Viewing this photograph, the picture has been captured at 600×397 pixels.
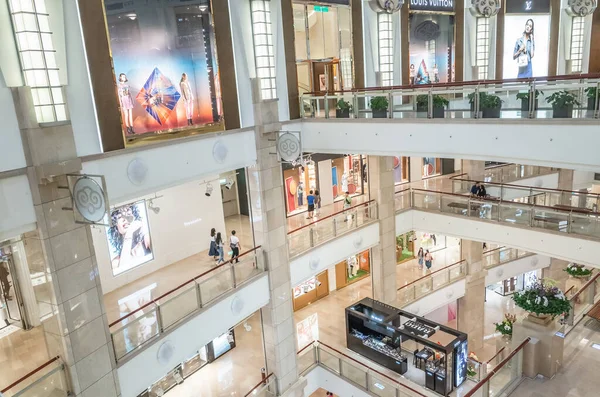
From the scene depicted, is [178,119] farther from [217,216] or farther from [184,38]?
[217,216]

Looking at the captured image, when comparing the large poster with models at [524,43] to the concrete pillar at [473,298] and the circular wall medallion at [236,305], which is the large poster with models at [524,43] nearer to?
the concrete pillar at [473,298]

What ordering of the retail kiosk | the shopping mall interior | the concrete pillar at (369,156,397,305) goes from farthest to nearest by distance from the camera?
the concrete pillar at (369,156,397,305) → the retail kiosk → the shopping mall interior

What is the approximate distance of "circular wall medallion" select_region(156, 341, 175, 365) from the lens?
922cm

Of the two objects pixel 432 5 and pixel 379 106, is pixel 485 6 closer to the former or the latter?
pixel 432 5

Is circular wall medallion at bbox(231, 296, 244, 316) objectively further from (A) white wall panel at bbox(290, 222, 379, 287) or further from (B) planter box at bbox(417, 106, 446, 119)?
(B) planter box at bbox(417, 106, 446, 119)

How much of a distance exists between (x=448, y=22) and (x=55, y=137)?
16322 mm

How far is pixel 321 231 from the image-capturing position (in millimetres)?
14227

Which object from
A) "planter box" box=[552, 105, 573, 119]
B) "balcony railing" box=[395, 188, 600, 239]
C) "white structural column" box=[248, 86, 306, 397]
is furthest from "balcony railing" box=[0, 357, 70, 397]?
"balcony railing" box=[395, 188, 600, 239]

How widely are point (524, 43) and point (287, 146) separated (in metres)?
14.4

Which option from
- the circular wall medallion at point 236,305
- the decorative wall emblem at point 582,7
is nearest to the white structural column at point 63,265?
the circular wall medallion at point 236,305

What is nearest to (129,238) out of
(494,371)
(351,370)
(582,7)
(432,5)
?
(351,370)

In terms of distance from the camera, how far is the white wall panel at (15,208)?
22.2 feet

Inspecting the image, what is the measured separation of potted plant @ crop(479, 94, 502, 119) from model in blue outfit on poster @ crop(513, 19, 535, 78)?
12.1m

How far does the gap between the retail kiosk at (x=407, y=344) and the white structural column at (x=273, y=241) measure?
2938mm
